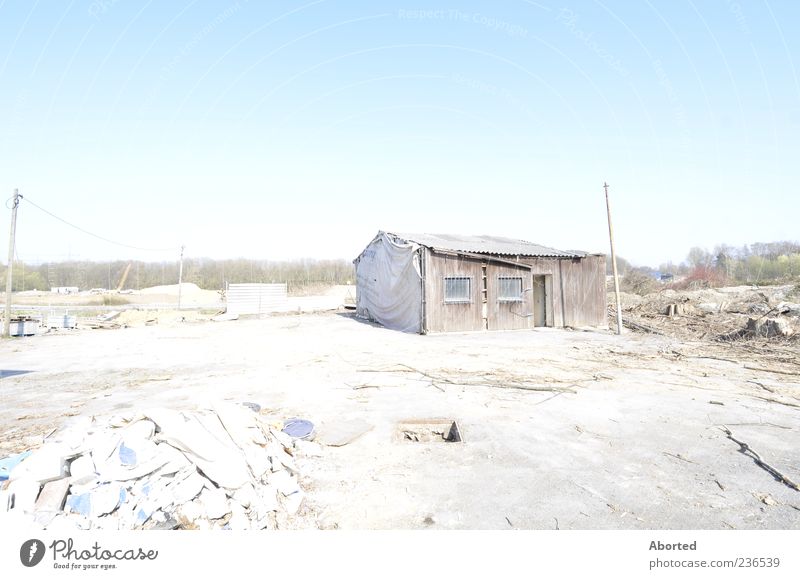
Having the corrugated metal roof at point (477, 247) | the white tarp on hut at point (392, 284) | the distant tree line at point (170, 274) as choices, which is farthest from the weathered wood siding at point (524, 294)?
the distant tree line at point (170, 274)

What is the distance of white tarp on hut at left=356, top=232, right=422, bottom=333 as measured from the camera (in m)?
17.7

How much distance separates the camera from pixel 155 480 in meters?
3.38

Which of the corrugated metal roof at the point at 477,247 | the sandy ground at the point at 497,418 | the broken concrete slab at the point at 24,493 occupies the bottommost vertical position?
the sandy ground at the point at 497,418

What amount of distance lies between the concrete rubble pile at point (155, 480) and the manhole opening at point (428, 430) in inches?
80.6

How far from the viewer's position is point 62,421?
6.15 meters

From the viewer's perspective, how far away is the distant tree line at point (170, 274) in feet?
186

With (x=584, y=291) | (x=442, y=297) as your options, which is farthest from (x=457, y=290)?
(x=584, y=291)

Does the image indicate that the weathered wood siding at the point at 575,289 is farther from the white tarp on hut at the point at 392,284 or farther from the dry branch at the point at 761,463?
the dry branch at the point at 761,463

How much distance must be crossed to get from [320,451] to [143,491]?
201 cm

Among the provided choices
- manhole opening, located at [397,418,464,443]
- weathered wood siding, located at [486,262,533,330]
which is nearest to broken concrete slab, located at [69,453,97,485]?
manhole opening, located at [397,418,464,443]

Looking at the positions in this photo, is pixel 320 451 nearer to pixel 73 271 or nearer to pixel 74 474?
pixel 74 474

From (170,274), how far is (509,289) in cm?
6083

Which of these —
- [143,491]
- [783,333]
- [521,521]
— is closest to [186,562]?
[143,491]

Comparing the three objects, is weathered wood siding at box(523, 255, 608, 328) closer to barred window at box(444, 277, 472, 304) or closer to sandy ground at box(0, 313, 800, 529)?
barred window at box(444, 277, 472, 304)
